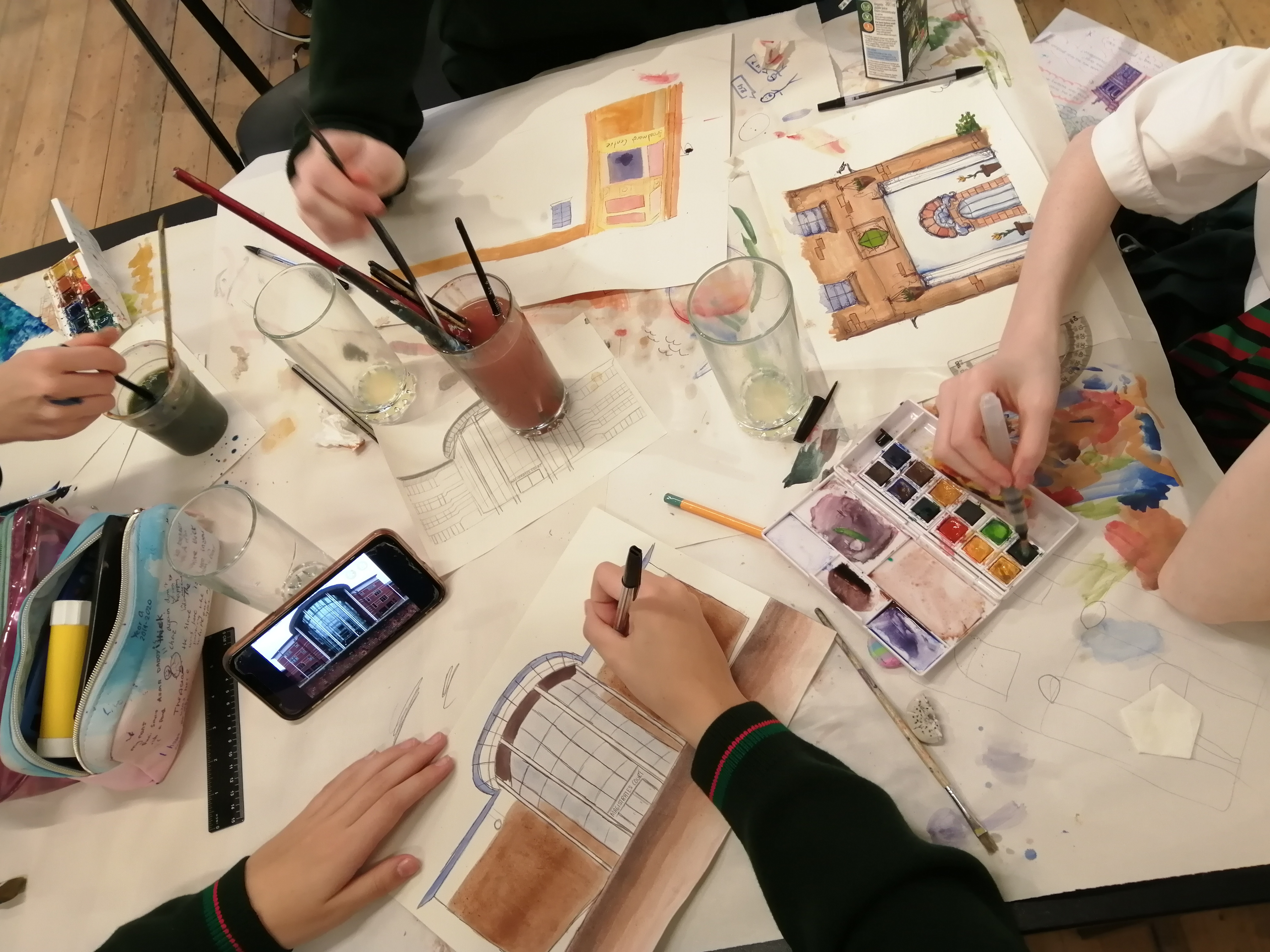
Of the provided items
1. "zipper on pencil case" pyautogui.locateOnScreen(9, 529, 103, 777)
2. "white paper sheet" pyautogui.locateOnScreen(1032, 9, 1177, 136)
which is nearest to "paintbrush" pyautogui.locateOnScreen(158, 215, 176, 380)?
"zipper on pencil case" pyautogui.locateOnScreen(9, 529, 103, 777)

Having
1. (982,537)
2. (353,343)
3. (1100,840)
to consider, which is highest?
(353,343)

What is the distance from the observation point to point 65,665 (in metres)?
0.68

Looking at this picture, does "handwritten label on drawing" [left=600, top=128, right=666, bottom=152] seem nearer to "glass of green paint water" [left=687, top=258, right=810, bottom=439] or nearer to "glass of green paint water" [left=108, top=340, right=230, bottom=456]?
"glass of green paint water" [left=687, top=258, right=810, bottom=439]

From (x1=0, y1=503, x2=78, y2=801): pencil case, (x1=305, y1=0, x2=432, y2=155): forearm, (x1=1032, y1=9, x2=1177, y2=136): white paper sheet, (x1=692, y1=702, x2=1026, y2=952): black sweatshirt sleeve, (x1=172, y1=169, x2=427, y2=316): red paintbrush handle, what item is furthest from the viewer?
→ (x1=1032, y1=9, x2=1177, y2=136): white paper sheet

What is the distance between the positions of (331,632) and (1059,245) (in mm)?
766

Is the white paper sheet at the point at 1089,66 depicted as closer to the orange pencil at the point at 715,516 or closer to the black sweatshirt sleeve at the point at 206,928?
the orange pencil at the point at 715,516

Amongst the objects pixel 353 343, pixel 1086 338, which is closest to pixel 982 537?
pixel 1086 338

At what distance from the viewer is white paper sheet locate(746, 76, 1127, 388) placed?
747 mm

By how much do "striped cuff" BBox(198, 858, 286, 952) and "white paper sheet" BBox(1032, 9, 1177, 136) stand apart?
4.31 feet

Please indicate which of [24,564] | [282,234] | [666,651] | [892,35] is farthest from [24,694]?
[892,35]

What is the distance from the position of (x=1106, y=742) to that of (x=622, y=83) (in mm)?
889

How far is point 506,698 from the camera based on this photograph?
70 cm

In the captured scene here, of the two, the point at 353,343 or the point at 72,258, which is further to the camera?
the point at 72,258

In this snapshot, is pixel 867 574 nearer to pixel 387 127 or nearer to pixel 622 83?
pixel 622 83
